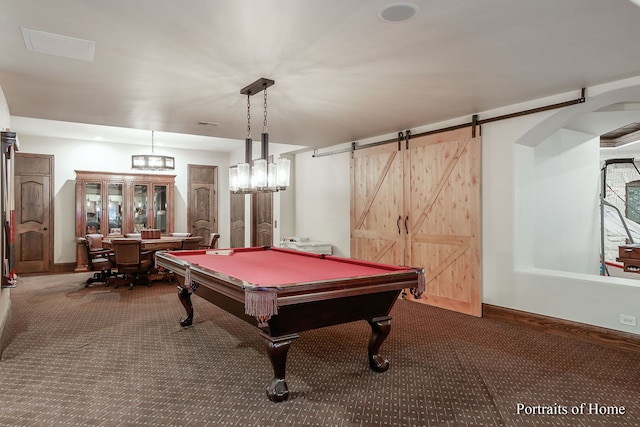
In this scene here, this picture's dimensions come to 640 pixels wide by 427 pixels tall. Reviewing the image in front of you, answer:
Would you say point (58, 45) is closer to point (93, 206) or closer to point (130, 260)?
point (130, 260)

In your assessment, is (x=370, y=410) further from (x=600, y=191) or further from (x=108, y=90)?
(x=600, y=191)

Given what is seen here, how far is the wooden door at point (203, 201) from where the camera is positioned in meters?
9.27

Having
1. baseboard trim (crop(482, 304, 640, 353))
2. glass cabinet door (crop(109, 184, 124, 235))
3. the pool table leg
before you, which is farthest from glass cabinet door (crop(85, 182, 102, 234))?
baseboard trim (crop(482, 304, 640, 353))

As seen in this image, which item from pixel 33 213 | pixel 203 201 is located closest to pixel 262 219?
pixel 203 201

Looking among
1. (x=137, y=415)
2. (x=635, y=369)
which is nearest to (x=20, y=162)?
(x=137, y=415)

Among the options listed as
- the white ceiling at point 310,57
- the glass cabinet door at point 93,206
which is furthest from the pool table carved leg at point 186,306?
the glass cabinet door at point 93,206

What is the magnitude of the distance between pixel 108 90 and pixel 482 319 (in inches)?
186

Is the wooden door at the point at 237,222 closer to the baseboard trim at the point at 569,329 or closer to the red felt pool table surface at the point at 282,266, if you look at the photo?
the red felt pool table surface at the point at 282,266

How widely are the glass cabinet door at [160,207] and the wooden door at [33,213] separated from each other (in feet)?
6.37

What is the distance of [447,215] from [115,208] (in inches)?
267

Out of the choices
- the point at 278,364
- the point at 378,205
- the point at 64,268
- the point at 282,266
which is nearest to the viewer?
the point at 278,364

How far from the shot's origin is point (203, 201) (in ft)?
30.9

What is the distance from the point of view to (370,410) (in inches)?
97.2

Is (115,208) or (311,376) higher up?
(115,208)
